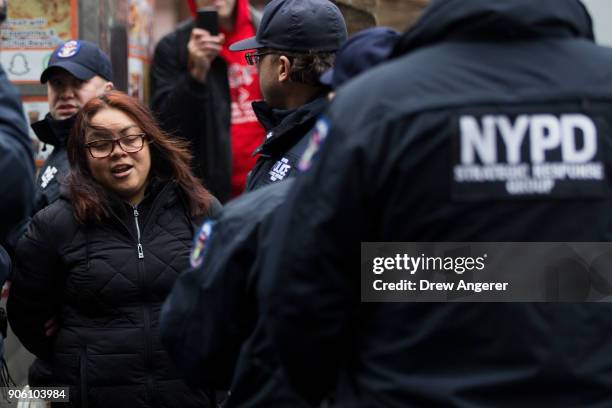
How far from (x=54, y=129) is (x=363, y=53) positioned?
292cm

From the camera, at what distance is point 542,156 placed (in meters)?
2.20

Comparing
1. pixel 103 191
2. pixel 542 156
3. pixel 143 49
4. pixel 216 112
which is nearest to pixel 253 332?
pixel 542 156

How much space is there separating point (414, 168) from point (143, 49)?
5059 mm

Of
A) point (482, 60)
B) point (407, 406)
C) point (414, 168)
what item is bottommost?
point (407, 406)

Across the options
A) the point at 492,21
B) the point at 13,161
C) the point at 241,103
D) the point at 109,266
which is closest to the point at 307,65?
the point at 109,266

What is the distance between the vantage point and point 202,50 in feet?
19.4

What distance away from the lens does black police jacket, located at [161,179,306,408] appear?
259 cm

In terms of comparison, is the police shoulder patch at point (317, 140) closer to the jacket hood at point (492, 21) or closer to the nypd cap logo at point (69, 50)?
the jacket hood at point (492, 21)

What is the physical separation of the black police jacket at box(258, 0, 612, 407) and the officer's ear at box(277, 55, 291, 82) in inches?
70.1

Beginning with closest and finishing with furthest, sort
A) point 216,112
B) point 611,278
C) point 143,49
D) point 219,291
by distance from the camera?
point 611,278
point 219,291
point 216,112
point 143,49

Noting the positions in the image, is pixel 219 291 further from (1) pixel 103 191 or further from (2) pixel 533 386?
(1) pixel 103 191

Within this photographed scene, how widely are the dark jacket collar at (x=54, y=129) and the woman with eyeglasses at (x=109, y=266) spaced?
28.6 inches

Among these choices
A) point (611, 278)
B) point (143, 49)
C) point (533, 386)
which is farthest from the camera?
point (143, 49)

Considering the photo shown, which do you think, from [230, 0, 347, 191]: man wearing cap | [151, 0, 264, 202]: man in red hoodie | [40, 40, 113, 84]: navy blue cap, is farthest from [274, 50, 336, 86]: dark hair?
[151, 0, 264, 202]: man in red hoodie
